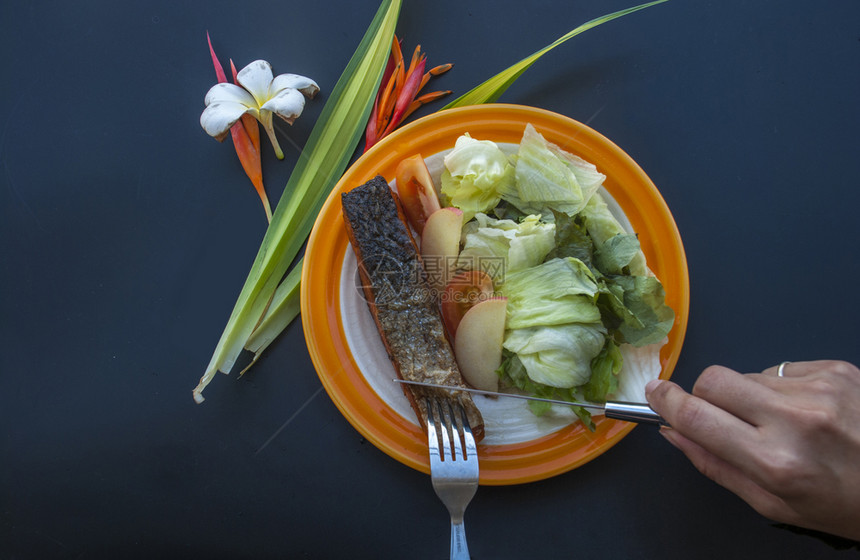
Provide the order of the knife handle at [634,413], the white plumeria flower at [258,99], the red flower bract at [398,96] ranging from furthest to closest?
1. the red flower bract at [398,96]
2. the white plumeria flower at [258,99]
3. the knife handle at [634,413]

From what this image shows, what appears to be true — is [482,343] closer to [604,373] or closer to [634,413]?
[604,373]

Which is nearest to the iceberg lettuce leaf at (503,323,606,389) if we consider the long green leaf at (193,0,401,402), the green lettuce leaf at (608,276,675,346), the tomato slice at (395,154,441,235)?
the green lettuce leaf at (608,276,675,346)

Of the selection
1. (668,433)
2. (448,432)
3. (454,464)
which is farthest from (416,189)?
(668,433)

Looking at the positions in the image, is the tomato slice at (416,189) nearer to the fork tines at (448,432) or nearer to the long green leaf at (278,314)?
the long green leaf at (278,314)

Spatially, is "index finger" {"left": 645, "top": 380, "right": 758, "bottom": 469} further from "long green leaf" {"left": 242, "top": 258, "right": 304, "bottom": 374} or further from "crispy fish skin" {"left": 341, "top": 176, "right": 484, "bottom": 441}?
"long green leaf" {"left": 242, "top": 258, "right": 304, "bottom": 374}

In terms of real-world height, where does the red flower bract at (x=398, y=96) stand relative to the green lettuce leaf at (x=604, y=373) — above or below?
above

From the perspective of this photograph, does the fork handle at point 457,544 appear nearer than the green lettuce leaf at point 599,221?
Yes

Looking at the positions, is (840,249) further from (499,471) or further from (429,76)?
(429,76)

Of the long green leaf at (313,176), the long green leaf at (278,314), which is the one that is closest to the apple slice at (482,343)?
the long green leaf at (278,314)
